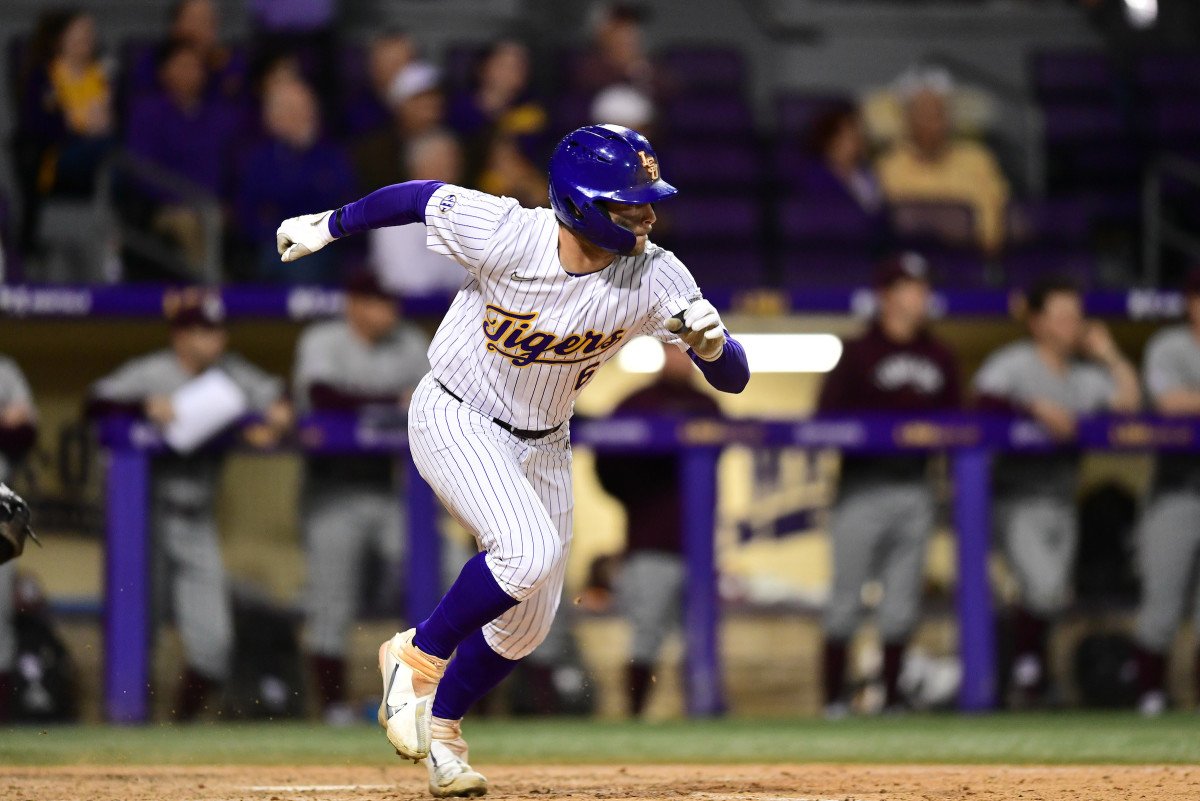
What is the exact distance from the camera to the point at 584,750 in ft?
16.5

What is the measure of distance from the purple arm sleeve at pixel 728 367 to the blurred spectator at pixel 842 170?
4.34 meters

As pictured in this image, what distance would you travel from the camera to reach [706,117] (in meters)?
9.00

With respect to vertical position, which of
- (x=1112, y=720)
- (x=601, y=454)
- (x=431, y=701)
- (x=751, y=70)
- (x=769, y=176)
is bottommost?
(x=1112, y=720)

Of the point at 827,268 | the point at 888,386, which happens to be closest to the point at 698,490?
the point at 888,386

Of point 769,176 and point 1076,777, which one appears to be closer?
point 1076,777

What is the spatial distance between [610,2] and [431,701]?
305 inches

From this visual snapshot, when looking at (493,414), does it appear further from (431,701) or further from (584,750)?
(584,750)

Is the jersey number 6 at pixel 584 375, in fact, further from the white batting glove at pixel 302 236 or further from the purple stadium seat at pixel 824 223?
the purple stadium seat at pixel 824 223

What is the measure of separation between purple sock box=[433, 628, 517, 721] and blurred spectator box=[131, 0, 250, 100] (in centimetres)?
497

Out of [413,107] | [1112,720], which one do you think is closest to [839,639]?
[1112,720]

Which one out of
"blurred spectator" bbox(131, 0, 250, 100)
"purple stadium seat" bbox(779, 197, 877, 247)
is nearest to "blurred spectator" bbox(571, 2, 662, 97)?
"purple stadium seat" bbox(779, 197, 877, 247)

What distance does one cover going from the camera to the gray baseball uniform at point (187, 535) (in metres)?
5.63

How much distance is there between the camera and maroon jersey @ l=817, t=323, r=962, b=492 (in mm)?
6117

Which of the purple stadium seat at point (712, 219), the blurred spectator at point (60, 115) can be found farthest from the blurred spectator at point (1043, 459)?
the blurred spectator at point (60, 115)
